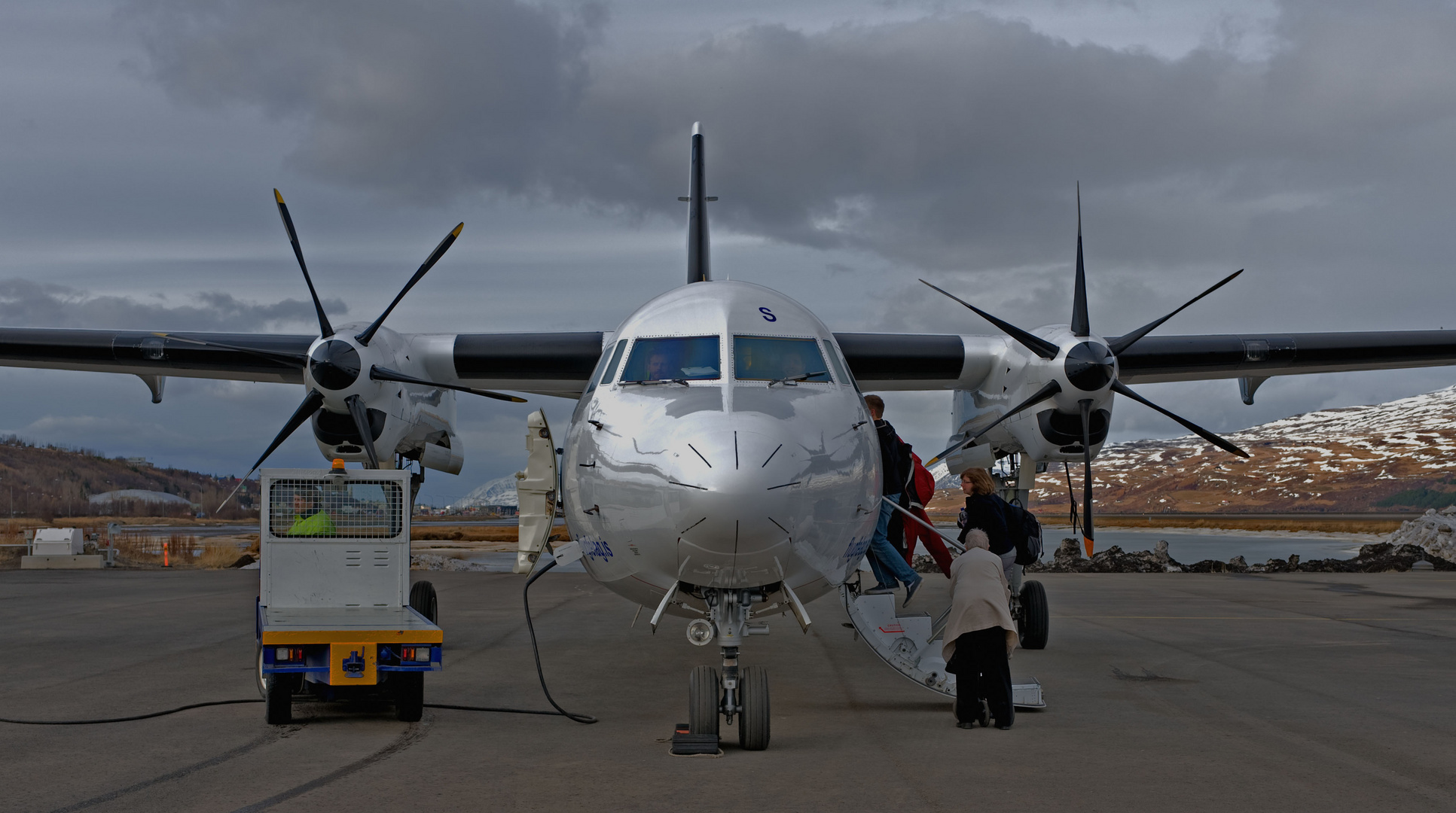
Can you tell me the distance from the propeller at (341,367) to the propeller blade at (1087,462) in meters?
6.01

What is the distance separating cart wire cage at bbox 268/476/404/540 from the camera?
8.33m

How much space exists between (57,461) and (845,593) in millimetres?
153330

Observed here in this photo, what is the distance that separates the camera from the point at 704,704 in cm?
634

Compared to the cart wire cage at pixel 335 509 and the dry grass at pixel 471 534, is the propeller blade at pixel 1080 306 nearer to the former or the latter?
the cart wire cage at pixel 335 509

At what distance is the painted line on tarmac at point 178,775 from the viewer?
5004 millimetres

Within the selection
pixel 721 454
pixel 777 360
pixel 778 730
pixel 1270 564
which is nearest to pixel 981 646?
pixel 778 730

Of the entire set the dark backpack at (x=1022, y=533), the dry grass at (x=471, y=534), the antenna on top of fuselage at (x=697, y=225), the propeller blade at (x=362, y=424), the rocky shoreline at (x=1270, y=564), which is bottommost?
the dry grass at (x=471, y=534)

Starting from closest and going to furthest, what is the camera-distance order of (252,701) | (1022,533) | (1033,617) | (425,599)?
(252,701) < (1022,533) < (425,599) < (1033,617)

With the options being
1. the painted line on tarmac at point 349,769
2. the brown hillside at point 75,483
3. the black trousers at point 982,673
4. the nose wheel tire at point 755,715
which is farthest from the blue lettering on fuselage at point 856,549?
the brown hillside at point 75,483

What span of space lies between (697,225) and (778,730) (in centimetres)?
934

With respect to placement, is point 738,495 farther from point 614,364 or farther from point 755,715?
point 614,364

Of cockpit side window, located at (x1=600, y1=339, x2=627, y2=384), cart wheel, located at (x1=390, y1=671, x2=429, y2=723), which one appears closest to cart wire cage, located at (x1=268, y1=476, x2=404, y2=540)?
cart wheel, located at (x1=390, y1=671, x2=429, y2=723)

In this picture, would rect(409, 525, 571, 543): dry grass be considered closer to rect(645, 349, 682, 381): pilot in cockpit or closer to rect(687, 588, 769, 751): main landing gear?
rect(645, 349, 682, 381): pilot in cockpit

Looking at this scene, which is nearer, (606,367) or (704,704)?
(704,704)
